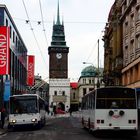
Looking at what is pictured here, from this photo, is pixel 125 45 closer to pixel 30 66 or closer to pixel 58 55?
pixel 30 66

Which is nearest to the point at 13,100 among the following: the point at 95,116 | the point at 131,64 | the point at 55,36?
the point at 95,116

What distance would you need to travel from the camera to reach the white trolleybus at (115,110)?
27406 mm

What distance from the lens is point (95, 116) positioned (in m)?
27.9

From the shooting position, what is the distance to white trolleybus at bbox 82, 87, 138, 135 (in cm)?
2741

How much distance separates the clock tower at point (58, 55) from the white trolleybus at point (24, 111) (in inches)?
5729

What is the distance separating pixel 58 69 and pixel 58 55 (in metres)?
5.07

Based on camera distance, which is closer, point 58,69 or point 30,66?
point 30,66

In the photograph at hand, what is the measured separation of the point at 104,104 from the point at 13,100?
11.5m

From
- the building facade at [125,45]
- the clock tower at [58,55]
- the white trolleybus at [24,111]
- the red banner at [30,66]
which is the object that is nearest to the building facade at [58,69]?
the clock tower at [58,55]

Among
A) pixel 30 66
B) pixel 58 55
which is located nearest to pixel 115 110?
pixel 30 66

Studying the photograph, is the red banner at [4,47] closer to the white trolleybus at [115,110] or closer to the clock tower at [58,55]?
the white trolleybus at [115,110]

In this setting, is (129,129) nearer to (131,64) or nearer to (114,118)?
(114,118)

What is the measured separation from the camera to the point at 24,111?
37281mm

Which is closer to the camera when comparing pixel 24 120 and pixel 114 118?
pixel 114 118
